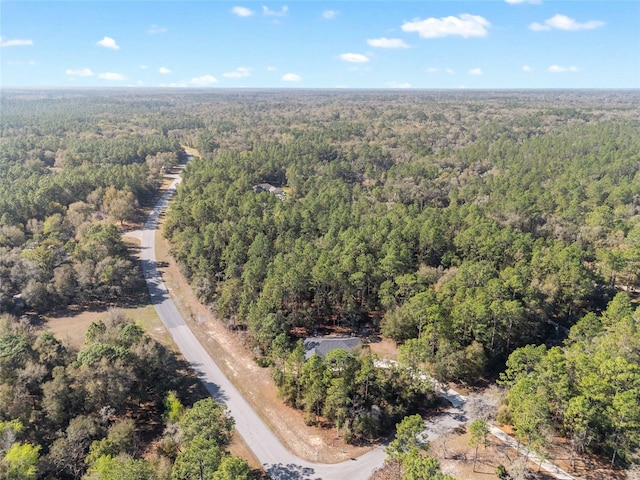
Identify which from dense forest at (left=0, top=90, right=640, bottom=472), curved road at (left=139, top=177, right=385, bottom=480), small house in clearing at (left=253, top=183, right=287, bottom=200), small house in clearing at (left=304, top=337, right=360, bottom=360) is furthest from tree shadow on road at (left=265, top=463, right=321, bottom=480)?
small house in clearing at (left=253, top=183, right=287, bottom=200)

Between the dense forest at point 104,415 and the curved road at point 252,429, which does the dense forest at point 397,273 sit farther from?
the curved road at point 252,429

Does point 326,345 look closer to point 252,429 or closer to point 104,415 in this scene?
point 252,429

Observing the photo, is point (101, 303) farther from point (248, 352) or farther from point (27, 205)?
point (27, 205)

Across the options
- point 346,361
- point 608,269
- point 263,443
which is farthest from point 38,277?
point 608,269

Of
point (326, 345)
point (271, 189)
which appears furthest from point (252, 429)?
point (271, 189)

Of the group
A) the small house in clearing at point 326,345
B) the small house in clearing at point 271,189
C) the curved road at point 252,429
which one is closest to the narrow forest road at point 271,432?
the curved road at point 252,429
